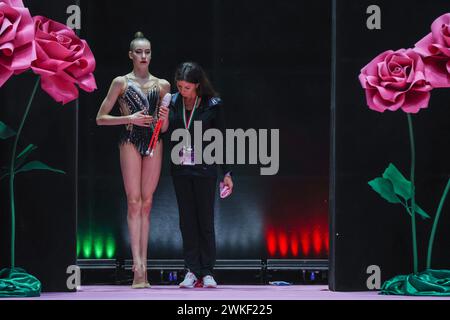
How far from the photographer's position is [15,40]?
19.3ft

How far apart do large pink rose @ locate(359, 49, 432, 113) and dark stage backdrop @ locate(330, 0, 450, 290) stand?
0.94 feet

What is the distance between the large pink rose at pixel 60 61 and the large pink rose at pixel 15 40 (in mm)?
146

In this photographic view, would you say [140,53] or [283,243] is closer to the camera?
[140,53]

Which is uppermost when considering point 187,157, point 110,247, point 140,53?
point 140,53

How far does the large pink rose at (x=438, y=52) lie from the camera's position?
20.1 ft

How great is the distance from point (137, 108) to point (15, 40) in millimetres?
1467

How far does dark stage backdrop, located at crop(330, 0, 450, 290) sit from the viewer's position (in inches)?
256

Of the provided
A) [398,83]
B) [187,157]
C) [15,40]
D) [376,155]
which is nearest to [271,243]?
[187,157]

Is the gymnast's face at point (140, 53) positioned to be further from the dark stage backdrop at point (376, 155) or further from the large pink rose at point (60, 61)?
the dark stage backdrop at point (376, 155)

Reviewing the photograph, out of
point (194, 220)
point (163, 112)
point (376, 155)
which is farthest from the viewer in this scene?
point (194, 220)

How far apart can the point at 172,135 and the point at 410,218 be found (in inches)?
84.3

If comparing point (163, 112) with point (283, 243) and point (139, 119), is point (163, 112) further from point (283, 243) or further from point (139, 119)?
point (283, 243)

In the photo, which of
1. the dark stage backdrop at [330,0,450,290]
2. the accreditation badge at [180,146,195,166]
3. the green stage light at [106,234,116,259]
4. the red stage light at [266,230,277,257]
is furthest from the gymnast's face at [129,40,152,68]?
the red stage light at [266,230,277,257]

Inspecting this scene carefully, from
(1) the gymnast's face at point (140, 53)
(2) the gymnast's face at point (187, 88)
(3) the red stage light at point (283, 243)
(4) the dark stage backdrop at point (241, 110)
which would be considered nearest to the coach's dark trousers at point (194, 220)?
(2) the gymnast's face at point (187, 88)
